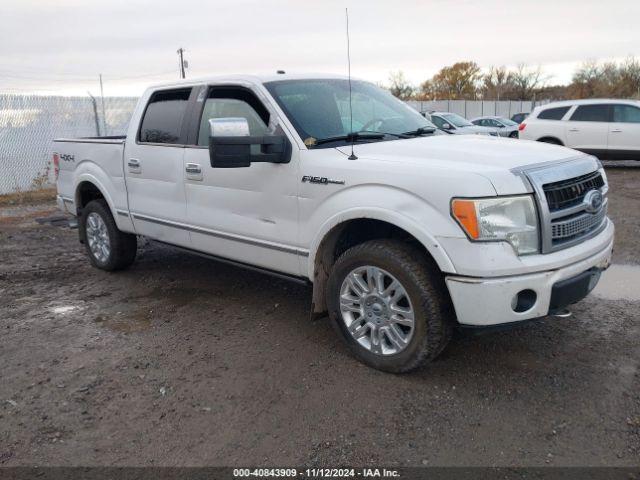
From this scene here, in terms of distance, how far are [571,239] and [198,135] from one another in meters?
3.01

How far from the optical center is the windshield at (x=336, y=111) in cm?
421

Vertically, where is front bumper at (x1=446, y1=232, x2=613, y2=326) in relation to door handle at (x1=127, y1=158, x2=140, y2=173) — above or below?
below

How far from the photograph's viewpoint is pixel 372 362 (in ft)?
12.4

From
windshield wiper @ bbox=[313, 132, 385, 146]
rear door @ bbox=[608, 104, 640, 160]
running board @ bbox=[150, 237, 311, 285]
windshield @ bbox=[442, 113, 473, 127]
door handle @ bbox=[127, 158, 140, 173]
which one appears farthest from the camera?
windshield @ bbox=[442, 113, 473, 127]

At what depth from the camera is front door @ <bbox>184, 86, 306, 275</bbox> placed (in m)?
4.18

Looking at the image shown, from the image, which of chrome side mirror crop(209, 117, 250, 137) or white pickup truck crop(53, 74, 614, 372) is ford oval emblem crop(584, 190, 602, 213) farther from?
chrome side mirror crop(209, 117, 250, 137)

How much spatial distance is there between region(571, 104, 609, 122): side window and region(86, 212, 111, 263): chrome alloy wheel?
38.1 ft

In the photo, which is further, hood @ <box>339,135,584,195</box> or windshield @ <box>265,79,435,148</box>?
windshield @ <box>265,79,435,148</box>

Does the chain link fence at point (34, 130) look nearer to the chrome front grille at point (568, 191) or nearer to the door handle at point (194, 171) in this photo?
the door handle at point (194, 171)

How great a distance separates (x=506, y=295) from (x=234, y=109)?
2.62 meters

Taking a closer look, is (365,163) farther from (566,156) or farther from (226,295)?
(226,295)

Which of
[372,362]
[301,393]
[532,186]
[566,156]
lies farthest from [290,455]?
[566,156]

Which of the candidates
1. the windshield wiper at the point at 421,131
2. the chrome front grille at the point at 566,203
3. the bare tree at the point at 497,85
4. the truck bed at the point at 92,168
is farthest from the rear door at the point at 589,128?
the bare tree at the point at 497,85

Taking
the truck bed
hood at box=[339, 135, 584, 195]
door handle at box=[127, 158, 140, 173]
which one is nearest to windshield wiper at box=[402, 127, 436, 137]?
hood at box=[339, 135, 584, 195]
